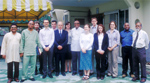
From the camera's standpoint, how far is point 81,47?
16.4 feet

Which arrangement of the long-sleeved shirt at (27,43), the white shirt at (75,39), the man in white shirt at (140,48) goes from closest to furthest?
the man in white shirt at (140,48)
the long-sleeved shirt at (27,43)
the white shirt at (75,39)

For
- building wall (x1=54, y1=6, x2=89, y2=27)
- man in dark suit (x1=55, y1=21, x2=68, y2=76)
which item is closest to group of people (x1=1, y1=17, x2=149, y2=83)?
man in dark suit (x1=55, y1=21, x2=68, y2=76)

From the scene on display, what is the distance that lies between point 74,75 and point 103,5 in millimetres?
5631

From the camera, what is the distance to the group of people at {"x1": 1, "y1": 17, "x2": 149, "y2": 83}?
4703 mm

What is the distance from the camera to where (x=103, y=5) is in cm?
970

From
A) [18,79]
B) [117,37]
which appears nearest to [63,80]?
[18,79]

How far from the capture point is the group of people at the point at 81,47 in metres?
4.70

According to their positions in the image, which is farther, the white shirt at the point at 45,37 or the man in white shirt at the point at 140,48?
the white shirt at the point at 45,37

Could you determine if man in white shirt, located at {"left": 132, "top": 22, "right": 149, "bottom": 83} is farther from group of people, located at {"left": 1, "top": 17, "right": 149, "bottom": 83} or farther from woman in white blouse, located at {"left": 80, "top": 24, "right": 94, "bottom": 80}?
woman in white blouse, located at {"left": 80, "top": 24, "right": 94, "bottom": 80}

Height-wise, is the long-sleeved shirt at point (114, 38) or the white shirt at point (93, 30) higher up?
the white shirt at point (93, 30)

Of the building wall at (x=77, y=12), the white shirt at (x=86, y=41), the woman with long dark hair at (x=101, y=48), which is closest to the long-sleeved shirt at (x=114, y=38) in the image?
the woman with long dark hair at (x=101, y=48)

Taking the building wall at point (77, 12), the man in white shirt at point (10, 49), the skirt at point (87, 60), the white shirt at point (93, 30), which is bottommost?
the skirt at point (87, 60)

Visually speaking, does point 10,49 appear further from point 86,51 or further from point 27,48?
point 86,51

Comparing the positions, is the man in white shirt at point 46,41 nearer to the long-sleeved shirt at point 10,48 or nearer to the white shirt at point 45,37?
the white shirt at point 45,37
